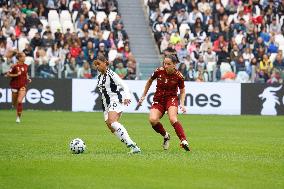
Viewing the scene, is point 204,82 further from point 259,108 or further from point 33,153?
point 33,153

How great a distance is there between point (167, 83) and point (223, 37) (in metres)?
20.6

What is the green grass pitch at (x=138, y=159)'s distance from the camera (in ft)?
40.3

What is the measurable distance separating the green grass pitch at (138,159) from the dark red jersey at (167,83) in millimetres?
1185

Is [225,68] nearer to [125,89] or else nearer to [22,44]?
[22,44]

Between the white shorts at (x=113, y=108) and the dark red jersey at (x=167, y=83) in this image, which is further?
the dark red jersey at (x=167, y=83)

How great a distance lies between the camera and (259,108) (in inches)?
1375

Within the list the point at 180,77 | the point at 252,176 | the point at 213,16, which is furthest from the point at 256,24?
the point at 252,176

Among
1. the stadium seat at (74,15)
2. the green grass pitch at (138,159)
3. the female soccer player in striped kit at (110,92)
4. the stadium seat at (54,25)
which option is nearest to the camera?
the green grass pitch at (138,159)

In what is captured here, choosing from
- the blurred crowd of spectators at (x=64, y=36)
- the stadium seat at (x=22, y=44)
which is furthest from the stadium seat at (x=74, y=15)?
the stadium seat at (x=22, y=44)

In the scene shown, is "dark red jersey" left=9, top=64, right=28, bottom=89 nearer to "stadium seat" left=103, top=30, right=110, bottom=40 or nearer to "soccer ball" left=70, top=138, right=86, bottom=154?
"stadium seat" left=103, top=30, right=110, bottom=40

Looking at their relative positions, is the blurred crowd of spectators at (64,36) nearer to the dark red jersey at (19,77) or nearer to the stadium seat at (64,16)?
the stadium seat at (64,16)

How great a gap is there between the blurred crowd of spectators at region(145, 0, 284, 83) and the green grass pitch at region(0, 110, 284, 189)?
28.1ft

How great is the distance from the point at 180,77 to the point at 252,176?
495 cm

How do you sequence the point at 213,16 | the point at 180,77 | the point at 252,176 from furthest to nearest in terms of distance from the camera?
the point at 213,16 < the point at 180,77 < the point at 252,176
